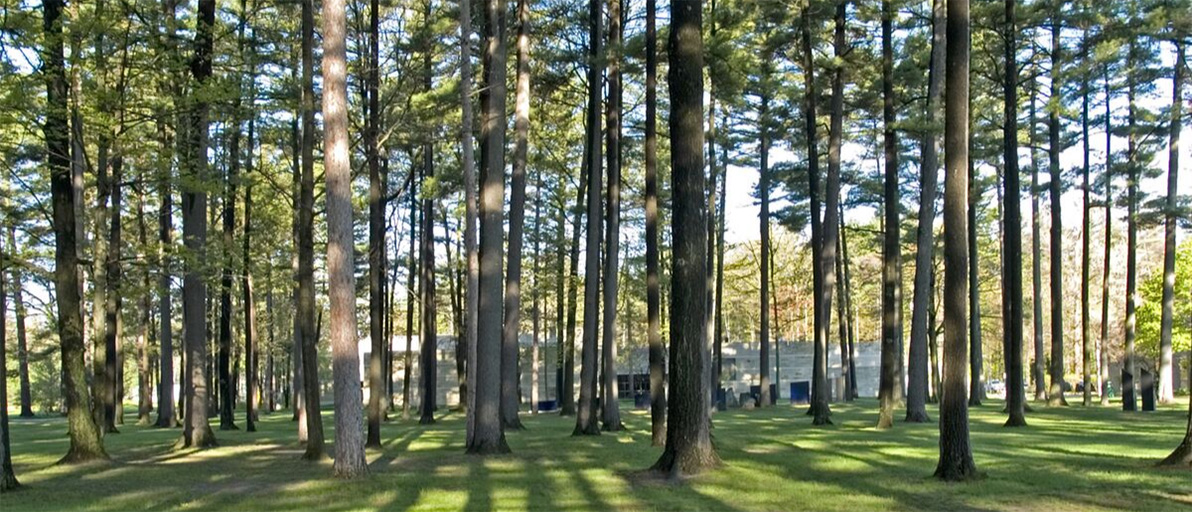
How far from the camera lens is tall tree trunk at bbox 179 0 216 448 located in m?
17.0

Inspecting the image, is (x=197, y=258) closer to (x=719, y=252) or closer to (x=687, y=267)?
(x=687, y=267)

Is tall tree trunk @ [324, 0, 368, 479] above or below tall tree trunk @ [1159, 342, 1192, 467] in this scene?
above

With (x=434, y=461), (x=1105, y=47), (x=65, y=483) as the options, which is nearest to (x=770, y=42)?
(x=1105, y=47)

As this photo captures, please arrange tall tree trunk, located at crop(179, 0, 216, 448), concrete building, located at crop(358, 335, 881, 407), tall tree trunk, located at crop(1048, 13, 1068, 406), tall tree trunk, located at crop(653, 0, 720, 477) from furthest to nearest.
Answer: concrete building, located at crop(358, 335, 881, 407), tall tree trunk, located at crop(1048, 13, 1068, 406), tall tree trunk, located at crop(179, 0, 216, 448), tall tree trunk, located at crop(653, 0, 720, 477)

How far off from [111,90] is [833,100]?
1800 centimetres

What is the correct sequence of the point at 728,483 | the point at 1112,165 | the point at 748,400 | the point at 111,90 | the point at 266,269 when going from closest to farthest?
1. the point at 728,483
2. the point at 111,90
3. the point at 266,269
4. the point at 1112,165
5. the point at 748,400

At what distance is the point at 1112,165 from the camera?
31.3 m

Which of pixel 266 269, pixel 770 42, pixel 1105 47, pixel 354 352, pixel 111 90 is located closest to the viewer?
pixel 354 352

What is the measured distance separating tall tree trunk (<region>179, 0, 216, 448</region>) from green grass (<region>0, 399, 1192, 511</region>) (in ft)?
2.77

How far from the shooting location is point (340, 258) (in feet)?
41.9

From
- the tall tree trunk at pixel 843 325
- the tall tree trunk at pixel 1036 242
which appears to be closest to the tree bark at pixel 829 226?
the tall tree trunk at pixel 1036 242

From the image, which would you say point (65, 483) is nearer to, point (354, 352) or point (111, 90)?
point (354, 352)

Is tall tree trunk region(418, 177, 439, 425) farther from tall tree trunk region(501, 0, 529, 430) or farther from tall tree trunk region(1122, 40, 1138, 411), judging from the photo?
tall tree trunk region(1122, 40, 1138, 411)

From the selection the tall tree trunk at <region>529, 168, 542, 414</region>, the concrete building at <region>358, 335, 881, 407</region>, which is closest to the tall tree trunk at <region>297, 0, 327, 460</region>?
the tall tree trunk at <region>529, 168, 542, 414</region>
